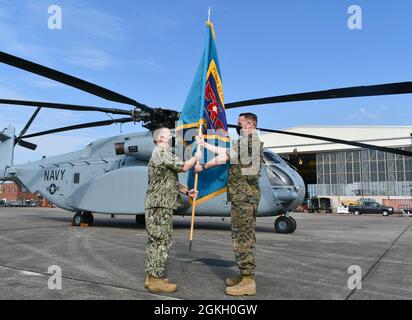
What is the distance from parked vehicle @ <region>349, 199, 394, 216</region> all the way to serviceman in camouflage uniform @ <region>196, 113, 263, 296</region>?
3941 cm

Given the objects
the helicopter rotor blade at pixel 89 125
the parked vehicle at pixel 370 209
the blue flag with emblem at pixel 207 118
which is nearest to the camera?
the blue flag with emblem at pixel 207 118

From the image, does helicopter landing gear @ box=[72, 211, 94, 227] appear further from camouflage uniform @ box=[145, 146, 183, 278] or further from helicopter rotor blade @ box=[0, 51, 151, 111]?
camouflage uniform @ box=[145, 146, 183, 278]

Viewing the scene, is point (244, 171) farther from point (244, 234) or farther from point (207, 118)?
point (207, 118)

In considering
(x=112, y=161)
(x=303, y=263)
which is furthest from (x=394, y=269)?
(x=112, y=161)

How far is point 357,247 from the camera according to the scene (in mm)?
8023

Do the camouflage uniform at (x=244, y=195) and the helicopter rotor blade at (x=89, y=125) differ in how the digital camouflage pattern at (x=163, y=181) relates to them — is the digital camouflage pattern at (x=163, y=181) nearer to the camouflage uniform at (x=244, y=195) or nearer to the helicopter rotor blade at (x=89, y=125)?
the camouflage uniform at (x=244, y=195)

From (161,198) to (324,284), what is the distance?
225cm

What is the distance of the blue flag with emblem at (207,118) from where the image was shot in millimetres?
5172

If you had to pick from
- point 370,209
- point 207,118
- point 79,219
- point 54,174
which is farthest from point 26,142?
point 370,209

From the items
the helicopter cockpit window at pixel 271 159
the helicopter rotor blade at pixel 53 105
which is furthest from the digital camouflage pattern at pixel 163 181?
the helicopter cockpit window at pixel 271 159

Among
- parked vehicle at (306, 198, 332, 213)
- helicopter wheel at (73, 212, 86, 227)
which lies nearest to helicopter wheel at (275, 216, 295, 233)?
helicopter wheel at (73, 212, 86, 227)

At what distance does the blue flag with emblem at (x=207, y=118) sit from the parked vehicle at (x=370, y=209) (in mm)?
38489
